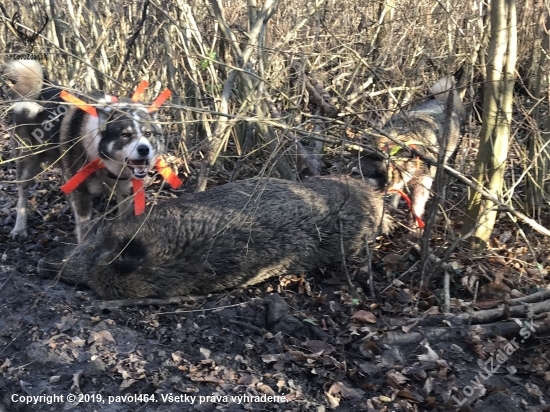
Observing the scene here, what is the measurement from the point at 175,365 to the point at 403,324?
1719 millimetres

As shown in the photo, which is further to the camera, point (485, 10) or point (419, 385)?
point (485, 10)

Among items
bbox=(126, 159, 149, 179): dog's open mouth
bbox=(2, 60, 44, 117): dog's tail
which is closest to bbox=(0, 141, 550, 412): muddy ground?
bbox=(126, 159, 149, 179): dog's open mouth

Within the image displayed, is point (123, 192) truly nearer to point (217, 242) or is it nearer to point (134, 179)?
point (134, 179)

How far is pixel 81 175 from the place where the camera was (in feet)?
18.0

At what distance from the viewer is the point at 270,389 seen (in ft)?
12.3

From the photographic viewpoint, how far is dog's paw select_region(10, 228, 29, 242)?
5.91 m

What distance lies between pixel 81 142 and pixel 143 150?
2.80 ft

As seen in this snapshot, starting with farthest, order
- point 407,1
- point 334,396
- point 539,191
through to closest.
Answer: point 407,1, point 539,191, point 334,396

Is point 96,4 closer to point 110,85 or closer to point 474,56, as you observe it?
point 110,85

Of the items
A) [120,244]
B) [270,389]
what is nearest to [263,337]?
[270,389]

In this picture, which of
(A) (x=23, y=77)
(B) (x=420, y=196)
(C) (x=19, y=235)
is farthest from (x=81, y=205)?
(B) (x=420, y=196)

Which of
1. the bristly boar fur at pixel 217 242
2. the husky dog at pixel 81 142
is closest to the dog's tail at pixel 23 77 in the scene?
the husky dog at pixel 81 142

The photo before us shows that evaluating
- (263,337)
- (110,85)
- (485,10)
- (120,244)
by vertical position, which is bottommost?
(263,337)

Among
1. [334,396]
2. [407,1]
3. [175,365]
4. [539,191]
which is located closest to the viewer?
A: [334,396]
